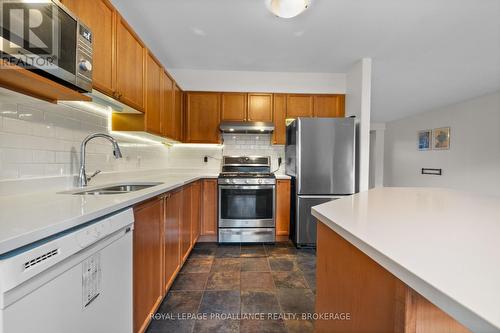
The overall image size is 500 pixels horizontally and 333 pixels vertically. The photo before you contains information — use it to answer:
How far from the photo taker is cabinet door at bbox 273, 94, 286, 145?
3275 millimetres

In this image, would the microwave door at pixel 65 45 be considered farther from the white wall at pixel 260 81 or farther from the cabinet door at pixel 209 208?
the white wall at pixel 260 81

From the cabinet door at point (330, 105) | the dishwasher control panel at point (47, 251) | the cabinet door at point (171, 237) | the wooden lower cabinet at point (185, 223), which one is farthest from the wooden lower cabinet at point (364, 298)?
the cabinet door at point (330, 105)

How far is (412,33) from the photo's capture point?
2293 mm

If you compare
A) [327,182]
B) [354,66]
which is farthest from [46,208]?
[354,66]

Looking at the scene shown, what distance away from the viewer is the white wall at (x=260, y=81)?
10.8ft

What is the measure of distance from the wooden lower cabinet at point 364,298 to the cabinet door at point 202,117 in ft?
8.21

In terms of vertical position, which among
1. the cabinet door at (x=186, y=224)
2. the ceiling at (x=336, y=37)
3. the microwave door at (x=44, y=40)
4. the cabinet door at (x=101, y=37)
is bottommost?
the cabinet door at (x=186, y=224)

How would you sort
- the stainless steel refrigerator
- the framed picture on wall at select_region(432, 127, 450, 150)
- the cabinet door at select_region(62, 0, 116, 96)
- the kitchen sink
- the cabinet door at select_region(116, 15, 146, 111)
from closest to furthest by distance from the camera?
the cabinet door at select_region(62, 0, 116, 96) → the kitchen sink → the cabinet door at select_region(116, 15, 146, 111) → the stainless steel refrigerator → the framed picture on wall at select_region(432, 127, 450, 150)

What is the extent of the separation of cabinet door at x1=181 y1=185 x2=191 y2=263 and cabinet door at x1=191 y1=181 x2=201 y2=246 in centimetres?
14

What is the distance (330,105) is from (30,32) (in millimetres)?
3265

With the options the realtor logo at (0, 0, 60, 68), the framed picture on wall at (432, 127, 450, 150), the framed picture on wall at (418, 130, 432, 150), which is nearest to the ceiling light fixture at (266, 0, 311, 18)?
the realtor logo at (0, 0, 60, 68)

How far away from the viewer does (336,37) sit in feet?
Answer: 7.87

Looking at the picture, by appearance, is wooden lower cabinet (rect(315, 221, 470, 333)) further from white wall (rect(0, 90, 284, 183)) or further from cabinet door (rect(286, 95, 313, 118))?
cabinet door (rect(286, 95, 313, 118))

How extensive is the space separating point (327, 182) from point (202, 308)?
1.97 m
